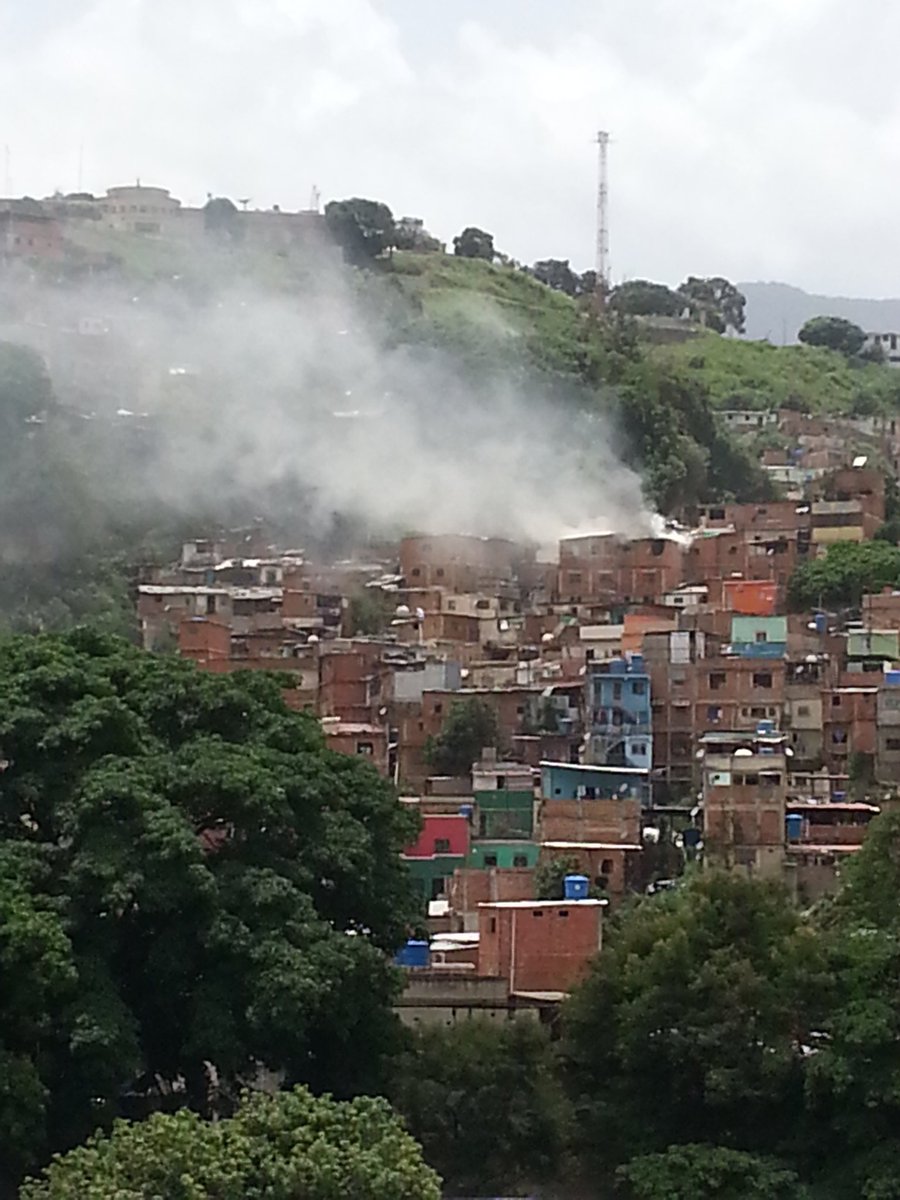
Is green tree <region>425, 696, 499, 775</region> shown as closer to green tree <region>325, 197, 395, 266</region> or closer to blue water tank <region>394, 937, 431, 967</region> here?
blue water tank <region>394, 937, 431, 967</region>

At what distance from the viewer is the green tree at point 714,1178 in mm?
13031

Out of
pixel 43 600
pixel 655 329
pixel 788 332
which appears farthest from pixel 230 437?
pixel 788 332

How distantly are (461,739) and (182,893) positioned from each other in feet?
35.6

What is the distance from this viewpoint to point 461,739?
78.7ft

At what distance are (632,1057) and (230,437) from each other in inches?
1051

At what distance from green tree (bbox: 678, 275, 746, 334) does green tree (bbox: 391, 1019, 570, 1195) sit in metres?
49.4

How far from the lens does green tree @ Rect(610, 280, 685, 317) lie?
60.4 metres

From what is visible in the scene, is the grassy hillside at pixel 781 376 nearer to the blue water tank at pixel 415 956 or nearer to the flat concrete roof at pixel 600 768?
the flat concrete roof at pixel 600 768

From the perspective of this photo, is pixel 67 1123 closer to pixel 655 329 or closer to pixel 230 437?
pixel 230 437

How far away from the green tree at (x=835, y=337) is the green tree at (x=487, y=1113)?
49.3 m

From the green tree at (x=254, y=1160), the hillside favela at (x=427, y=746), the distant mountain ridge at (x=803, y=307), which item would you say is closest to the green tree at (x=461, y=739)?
the hillside favela at (x=427, y=746)

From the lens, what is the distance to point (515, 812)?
21.8 metres

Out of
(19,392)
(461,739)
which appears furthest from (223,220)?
(461,739)

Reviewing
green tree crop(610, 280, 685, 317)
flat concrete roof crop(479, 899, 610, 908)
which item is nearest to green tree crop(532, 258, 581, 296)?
green tree crop(610, 280, 685, 317)
